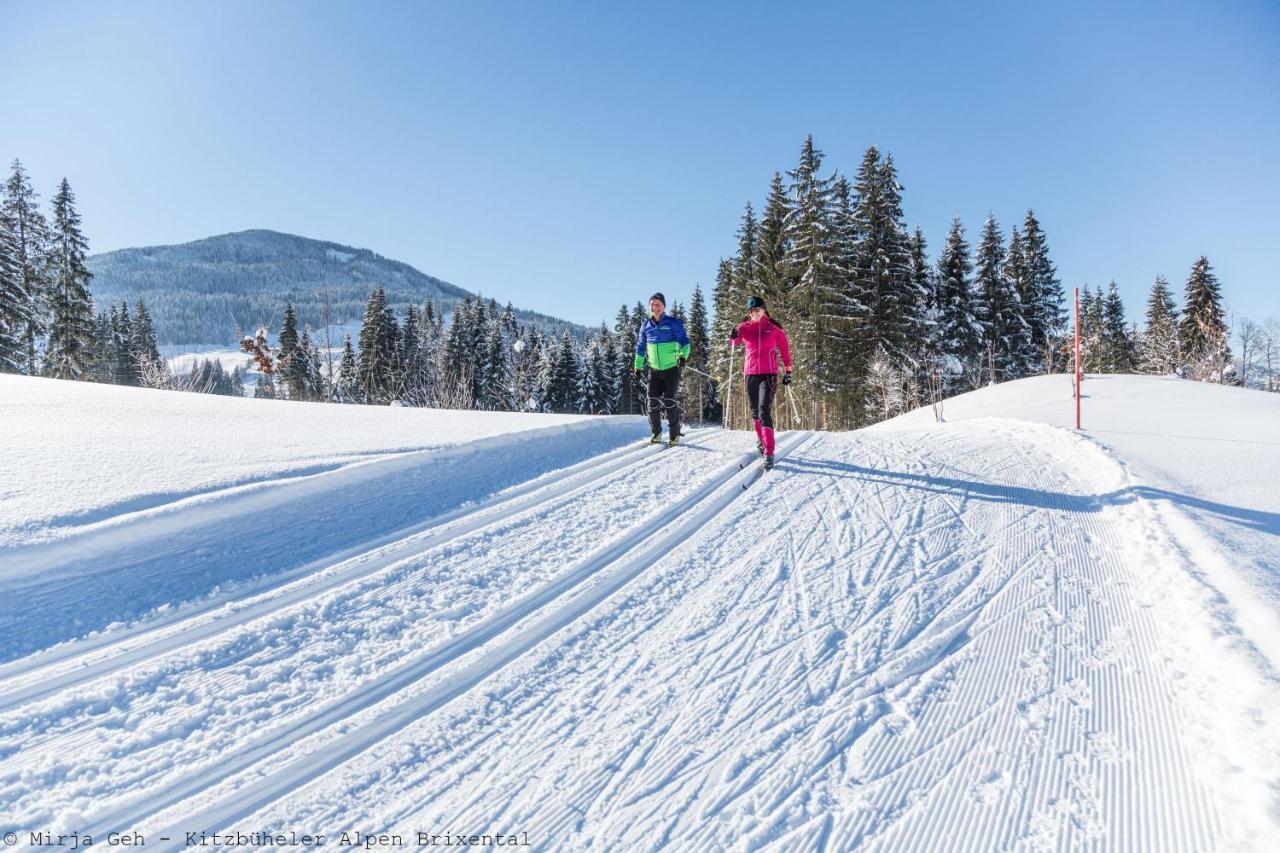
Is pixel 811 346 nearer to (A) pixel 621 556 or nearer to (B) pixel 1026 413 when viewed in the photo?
(B) pixel 1026 413

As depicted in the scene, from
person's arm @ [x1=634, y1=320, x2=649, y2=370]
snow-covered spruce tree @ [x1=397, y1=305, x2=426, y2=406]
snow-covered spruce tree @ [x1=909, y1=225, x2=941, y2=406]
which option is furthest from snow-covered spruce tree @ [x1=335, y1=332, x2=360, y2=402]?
person's arm @ [x1=634, y1=320, x2=649, y2=370]

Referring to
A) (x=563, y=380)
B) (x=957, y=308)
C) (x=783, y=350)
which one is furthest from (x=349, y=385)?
(x=783, y=350)

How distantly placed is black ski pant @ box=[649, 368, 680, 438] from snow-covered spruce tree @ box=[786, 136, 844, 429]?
65.0 feet

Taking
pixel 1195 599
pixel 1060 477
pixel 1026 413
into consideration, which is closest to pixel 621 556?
pixel 1195 599

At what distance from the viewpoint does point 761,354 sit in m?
7.58

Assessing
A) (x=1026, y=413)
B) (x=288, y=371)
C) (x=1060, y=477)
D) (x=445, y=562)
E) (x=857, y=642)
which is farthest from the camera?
(x=288, y=371)

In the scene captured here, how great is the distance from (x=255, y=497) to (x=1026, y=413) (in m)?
15.0

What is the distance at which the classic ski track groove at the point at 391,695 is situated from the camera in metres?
2.14

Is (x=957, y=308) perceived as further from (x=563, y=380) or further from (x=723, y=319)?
(x=563, y=380)

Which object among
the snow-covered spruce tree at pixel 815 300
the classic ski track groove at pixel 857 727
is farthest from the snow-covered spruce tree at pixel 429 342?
the classic ski track groove at pixel 857 727

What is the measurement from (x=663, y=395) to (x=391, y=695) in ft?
19.9

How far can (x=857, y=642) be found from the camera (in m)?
3.28

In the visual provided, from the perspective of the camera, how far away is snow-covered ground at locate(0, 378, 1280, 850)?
7.09 feet

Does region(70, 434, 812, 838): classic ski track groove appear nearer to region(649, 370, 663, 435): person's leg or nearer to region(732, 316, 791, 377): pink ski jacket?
region(732, 316, 791, 377): pink ski jacket
